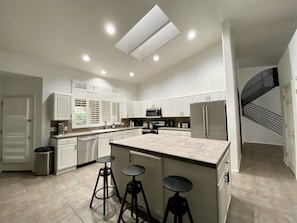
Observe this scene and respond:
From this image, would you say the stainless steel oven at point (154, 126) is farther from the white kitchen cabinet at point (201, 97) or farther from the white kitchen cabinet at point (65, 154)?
the white kitchen cabinet at point (65, 154)

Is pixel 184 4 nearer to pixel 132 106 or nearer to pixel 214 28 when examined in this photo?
pixel 214 28

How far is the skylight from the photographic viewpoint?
12.0 feet

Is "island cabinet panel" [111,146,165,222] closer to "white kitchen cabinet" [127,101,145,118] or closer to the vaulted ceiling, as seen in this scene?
the vaulted ceiling

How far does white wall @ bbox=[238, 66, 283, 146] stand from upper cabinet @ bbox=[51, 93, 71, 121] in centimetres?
723

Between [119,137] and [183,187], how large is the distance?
13.9 feet

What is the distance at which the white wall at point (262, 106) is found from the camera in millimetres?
6480

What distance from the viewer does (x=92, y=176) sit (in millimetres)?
3516

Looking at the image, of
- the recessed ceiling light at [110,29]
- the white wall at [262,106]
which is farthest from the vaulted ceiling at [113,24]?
the white wall at [262,106]

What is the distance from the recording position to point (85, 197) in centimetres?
259

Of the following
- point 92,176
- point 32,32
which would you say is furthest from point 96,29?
point 92,176

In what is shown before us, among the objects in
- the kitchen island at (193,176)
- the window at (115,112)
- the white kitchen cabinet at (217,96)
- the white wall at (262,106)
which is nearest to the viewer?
the kitchen island at (193,176)

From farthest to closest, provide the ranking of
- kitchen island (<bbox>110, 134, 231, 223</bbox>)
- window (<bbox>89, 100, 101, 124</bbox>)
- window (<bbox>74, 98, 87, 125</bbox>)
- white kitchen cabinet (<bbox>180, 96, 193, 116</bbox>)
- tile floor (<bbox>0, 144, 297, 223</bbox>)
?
window (<bbox>89, 100, 101, 124</bbox>)
white kitchen cabinet (<bbox>180, 96, 193, 116</bbox>)
window (<bbox>74, 98, 87, 125</bbox>)
tile floor (<bbox>0, 144, 297, 223</bbox>)
kitchen island (<bbox>110, 134, 231, 223</bbox>)

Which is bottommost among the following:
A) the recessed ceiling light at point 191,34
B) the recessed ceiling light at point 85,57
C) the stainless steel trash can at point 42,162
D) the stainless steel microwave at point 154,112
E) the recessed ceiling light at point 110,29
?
the stainless steel trash can at point 42,162

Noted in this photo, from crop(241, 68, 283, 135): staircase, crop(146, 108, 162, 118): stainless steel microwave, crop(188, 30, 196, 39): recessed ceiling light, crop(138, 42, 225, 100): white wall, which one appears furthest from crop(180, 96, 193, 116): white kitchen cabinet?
crop(241, 68, 283, 135): staircase
